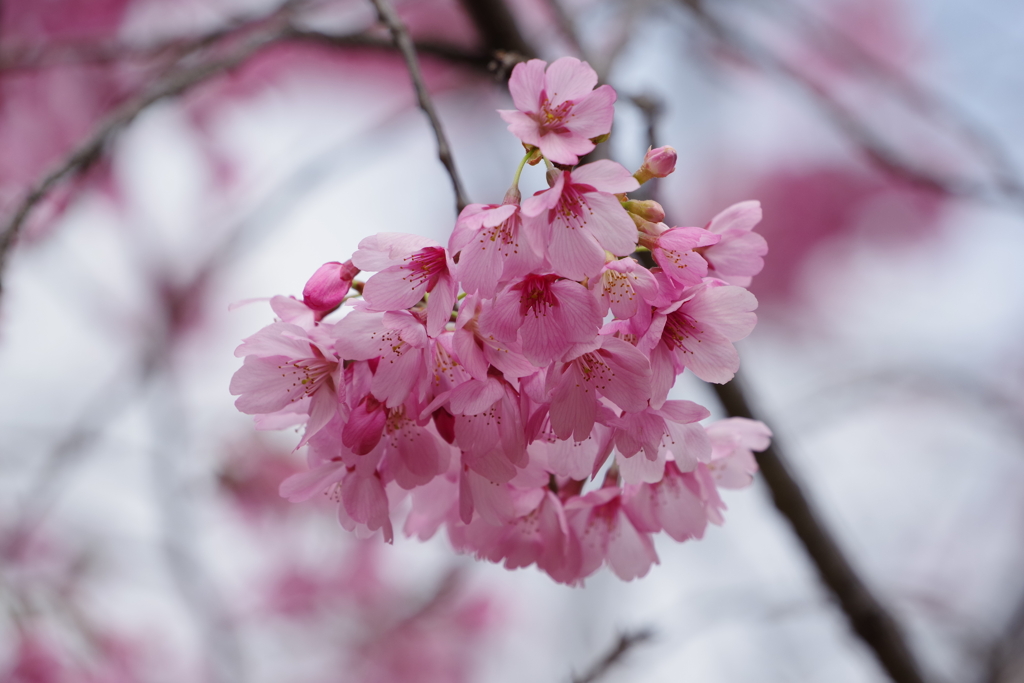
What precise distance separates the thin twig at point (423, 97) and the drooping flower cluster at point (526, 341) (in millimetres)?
67

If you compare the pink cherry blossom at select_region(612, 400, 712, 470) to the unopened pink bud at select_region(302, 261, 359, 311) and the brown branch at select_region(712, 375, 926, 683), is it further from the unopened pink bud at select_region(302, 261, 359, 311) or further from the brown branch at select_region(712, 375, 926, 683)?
the brown branch at select_region(712, 375, 926, 683)

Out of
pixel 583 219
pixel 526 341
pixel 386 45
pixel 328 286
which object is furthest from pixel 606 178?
pixel 386 45

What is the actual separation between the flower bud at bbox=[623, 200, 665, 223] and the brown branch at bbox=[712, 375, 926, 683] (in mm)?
961

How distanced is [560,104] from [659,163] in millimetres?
116

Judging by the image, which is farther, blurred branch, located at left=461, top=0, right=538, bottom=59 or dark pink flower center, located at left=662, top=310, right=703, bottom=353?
blurred branch, located at left=461, top=0, right=538, bottom=59

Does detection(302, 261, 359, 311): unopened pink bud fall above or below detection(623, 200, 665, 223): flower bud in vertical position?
above

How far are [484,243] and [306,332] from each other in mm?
191

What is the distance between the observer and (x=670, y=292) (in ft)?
1.76

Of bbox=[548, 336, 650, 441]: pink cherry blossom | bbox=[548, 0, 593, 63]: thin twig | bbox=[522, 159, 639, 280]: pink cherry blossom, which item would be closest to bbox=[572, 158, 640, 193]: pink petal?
bbox=[522, 159, 639, 280]: pink cherry blossom

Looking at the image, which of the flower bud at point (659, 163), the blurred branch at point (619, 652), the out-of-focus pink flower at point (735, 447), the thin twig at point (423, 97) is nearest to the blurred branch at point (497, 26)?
the thin twig at point (423, 97)

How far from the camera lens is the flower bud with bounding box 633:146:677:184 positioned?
0.59m

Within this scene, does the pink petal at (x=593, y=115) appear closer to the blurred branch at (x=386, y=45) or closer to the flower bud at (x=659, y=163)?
the flower bud at (x=659, y=163)

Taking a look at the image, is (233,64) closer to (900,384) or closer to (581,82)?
(581,82)

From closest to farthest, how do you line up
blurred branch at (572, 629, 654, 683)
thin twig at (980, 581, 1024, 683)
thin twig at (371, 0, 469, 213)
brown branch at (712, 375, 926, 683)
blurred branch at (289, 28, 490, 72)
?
thin twig at (371, 0, 469, 213), blurred branch at (572, 629, 654, 683), blurred branch at (289, 28, 490, 72), brown branch at (712, 375, 926, 683), thin twig at (980, 581, 1024, 683)
